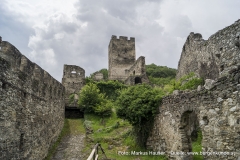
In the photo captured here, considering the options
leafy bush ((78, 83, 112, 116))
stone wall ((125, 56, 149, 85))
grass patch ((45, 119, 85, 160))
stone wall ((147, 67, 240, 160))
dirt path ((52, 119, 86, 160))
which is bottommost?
dirt path ((52, 119, 86, 160))

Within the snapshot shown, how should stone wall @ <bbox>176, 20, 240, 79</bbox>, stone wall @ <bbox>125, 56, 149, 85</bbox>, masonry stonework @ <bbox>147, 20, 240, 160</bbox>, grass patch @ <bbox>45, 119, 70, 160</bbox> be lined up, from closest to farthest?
masonry stonework @ <bbox>147, 20, 240, 160</bbox>, stone wall @ <bbox>176, 20, 240, 79</bbox>, grass patch @ <bbox>45, 119, 70, 160</bbox>, stone wall @ <bbox>125, 56, 149, 85</bbox>

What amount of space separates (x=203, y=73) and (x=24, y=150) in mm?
11658

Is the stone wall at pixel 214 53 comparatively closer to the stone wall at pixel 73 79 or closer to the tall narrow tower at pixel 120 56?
the stone wall at pixel 73 79

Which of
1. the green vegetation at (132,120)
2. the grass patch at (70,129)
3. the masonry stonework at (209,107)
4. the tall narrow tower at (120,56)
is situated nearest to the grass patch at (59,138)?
the grass patch at (70,129)

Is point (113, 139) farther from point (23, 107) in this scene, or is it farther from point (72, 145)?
point (23, 107)

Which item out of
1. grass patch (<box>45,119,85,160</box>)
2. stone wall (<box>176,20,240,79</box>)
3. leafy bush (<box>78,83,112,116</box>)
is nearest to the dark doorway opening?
leafy bush (<box>78,83,112,116</box>)

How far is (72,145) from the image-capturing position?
46.8 ft

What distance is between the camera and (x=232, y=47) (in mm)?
10820

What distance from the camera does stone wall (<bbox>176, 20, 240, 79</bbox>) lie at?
35.3 feet

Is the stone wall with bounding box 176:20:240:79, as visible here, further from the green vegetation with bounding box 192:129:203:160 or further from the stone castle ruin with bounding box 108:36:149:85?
the stone castle ruin with bounding box 108:36:149:85

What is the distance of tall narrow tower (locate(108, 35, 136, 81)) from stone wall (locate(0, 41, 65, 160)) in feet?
99.3

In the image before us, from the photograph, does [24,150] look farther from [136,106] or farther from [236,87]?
[236,87]

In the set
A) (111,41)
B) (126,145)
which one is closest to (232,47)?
(126,145)

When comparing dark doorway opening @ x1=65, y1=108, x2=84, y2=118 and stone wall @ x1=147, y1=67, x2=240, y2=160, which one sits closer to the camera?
stone wall @ x1=147, y1=67, x2=240, y2=160
